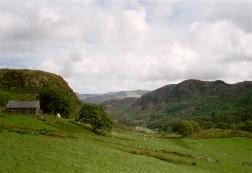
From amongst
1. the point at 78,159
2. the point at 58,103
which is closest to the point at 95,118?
the point at 58,103

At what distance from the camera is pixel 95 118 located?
111312 mm

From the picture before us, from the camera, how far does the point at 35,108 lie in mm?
139625

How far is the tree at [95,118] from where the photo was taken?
11050cm

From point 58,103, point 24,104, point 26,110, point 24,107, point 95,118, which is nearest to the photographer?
point 95,118

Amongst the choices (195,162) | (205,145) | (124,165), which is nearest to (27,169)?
(124,165)

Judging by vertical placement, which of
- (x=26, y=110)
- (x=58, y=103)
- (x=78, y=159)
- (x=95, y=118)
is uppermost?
(x=58, y=103)

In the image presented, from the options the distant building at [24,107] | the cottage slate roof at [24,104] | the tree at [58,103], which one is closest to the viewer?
the distant building at [24,107]

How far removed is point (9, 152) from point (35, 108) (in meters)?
A: 87.4

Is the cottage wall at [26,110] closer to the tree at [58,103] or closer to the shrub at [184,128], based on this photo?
the tree at [58,103]

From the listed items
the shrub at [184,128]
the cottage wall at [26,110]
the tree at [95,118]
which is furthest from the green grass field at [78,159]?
the shrub at [184,128]

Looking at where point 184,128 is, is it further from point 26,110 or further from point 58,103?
point 26,110

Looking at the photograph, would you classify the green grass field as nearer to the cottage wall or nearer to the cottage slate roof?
the cottage wall

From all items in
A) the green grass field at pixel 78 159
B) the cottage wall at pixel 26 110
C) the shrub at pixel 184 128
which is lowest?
the green grass field at pixel 78 159

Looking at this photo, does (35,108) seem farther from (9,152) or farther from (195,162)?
(9,152)
